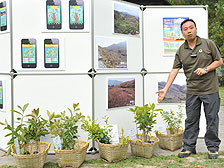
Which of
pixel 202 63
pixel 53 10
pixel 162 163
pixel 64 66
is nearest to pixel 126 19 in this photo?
pixel 53 10

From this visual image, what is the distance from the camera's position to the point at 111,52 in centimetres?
Result: 422

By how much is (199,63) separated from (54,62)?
2157 millimetres

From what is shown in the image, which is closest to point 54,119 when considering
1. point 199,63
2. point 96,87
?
point 96,87

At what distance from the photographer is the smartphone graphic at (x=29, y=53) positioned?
399 centimetres

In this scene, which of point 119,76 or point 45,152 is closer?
point 45,152

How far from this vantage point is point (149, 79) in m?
4.69

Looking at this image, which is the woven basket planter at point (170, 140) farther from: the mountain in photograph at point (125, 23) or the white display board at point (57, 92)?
the mountain in photograph at point (125, 23)

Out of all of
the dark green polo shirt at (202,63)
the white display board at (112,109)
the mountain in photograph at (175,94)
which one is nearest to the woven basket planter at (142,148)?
the white display board at (112,109)

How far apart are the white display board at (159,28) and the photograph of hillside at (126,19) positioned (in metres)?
0.24

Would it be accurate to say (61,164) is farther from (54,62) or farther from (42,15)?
(42,15)

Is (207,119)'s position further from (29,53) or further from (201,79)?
(29,53)

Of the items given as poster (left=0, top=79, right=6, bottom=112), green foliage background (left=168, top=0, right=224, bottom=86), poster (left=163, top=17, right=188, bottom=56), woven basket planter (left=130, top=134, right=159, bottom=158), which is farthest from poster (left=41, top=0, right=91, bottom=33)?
green foliage background (left=168, top=0, right=224, bottom=86)

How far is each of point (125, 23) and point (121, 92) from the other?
116 centimetres

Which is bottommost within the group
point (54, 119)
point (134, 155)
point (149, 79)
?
point (134, 155)
